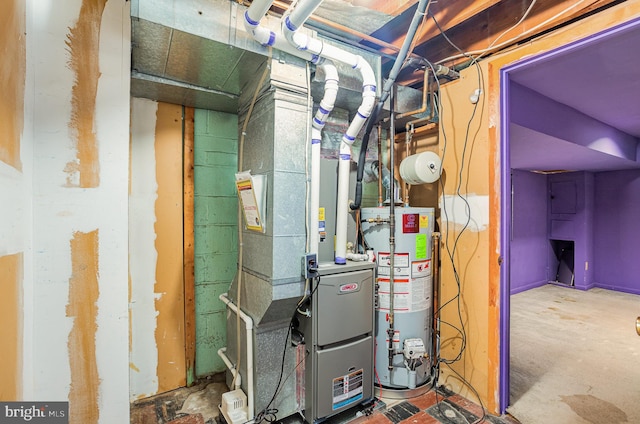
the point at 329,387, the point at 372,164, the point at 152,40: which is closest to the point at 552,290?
the point at 372,164

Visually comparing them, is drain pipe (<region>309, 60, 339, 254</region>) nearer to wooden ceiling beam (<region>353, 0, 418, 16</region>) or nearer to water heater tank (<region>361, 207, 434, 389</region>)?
wooden ceiling beam (<region>353, 0, 418, 16</region>)

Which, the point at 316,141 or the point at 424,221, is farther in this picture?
the point at 424,221

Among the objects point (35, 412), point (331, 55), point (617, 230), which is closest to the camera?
point (35, 412)

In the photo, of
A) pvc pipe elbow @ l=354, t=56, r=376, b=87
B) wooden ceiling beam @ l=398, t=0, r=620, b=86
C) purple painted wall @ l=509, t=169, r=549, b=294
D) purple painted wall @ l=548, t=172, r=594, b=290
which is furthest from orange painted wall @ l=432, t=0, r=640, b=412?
purple painted wall @ l=548, t=172, r=594, b=290

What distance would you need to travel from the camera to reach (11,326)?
113 centimetres

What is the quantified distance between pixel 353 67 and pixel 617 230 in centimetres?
624

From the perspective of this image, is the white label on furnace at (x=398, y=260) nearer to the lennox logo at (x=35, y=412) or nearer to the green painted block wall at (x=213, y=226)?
the green painted block wall at (x=213, y=226)

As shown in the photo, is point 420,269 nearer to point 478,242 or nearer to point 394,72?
point 478,242

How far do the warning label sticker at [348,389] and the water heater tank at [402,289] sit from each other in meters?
0.30

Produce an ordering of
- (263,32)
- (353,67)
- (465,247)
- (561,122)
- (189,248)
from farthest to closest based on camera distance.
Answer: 1. (561,122)
2. (189,248)
3. (465,247)
4. (353,67)
5. (263,32)

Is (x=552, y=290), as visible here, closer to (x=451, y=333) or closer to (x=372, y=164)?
(x=451, y=333)

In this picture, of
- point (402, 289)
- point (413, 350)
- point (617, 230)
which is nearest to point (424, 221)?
point (402, 289)

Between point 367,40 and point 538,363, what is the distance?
3066 mm

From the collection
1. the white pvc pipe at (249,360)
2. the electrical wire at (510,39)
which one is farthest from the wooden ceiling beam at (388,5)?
the white pvc pipe at (249,360)
